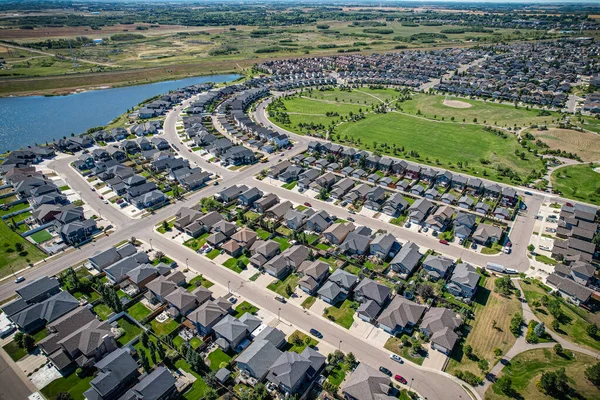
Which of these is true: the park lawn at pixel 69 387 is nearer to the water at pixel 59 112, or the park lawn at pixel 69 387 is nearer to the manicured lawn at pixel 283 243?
the manicured lawn at pixel 283 243

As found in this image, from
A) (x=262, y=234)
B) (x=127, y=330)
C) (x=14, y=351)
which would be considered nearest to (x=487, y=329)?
(x=262, y=234)

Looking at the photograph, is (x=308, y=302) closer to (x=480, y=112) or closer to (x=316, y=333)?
(x=316, y=333)

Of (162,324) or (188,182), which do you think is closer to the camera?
(162,324)

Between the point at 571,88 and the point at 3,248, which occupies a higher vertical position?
the point at 571,88

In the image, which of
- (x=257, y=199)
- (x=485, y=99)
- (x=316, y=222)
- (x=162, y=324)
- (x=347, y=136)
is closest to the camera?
(x=162, y=324)

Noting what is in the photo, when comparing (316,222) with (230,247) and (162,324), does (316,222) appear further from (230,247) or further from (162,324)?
(162,324)

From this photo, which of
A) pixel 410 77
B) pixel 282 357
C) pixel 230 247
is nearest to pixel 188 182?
pixel 230 247

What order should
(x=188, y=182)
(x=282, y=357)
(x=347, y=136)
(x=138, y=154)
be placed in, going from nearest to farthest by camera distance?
(x=282, y=357) → (x=188, y=182) → (x=138, y=154) → (x=347, y=136)
